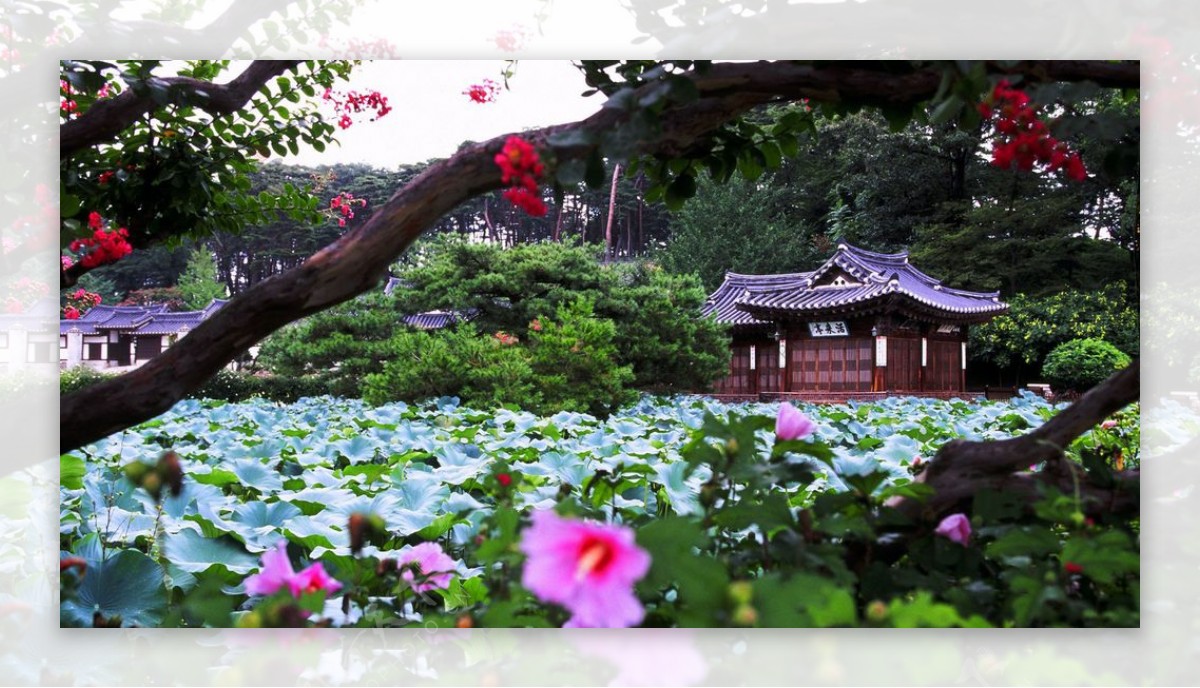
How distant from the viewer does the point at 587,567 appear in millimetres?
532

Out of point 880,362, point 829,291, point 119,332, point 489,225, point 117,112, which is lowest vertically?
point 880,362

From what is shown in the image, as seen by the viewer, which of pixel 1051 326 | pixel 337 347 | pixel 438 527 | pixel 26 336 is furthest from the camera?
pixel 337 347

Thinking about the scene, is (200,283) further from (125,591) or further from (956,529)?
(956,529)

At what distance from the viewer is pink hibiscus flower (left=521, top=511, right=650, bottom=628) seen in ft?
1.73

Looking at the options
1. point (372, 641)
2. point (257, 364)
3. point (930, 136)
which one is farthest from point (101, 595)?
point (257, 364)

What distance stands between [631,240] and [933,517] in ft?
15.6

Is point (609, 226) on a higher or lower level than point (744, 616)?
higher

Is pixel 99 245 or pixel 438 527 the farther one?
pixel 99 245

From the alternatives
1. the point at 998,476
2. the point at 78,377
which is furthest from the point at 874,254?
the point at 998,476

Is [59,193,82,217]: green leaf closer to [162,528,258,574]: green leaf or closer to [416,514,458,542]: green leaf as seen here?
[162,528,258,574]: green leaf

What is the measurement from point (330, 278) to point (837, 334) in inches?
293

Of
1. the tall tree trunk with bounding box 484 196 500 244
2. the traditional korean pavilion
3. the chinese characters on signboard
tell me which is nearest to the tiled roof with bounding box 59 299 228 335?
the tall tree trunk with bounding box 484 196 500 244

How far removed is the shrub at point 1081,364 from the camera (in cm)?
297

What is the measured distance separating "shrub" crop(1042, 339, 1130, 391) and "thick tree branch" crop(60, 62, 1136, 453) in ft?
7.70
